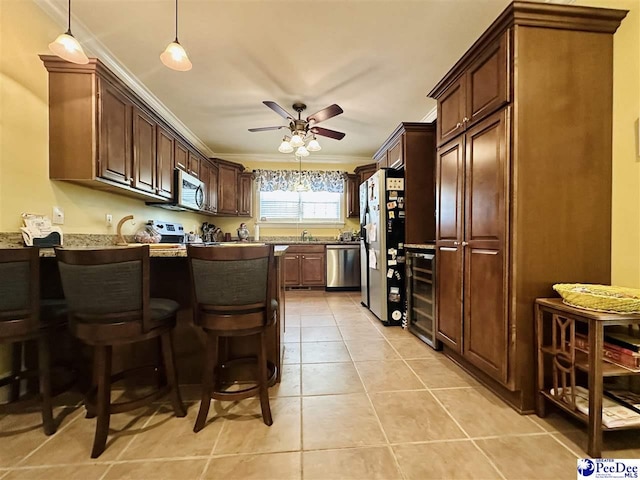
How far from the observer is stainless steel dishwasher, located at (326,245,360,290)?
4.97m

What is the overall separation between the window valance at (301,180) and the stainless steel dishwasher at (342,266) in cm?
133

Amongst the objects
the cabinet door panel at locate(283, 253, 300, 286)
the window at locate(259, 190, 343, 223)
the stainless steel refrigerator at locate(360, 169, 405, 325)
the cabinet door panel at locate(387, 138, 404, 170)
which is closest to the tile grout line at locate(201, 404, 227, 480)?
the stainless steel refrigerator at locate(360, 169, 405, 325)

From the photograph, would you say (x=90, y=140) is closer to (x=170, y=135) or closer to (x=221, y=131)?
(x=170, y=135)

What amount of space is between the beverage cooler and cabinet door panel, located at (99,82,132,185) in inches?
107

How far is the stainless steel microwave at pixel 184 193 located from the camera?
10.8 ft

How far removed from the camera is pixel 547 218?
1510 mm

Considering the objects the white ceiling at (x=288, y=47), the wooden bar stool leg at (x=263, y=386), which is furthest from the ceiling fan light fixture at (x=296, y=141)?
the wooden bar stool leg at (x=263, y=386)

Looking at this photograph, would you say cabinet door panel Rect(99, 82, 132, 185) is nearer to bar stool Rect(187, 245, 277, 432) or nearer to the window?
bar stool Rect(187, 245, 277, 432)

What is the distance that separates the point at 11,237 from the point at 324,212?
4.52 meters

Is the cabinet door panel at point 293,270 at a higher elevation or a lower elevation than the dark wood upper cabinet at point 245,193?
lower

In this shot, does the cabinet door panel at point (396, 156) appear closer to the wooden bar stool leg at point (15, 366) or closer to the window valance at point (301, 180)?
the window valance at point (301, 180)

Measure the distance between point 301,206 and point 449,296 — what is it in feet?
13.0

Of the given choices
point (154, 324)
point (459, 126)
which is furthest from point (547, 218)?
point (154, 324)

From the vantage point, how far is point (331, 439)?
1346 mm
